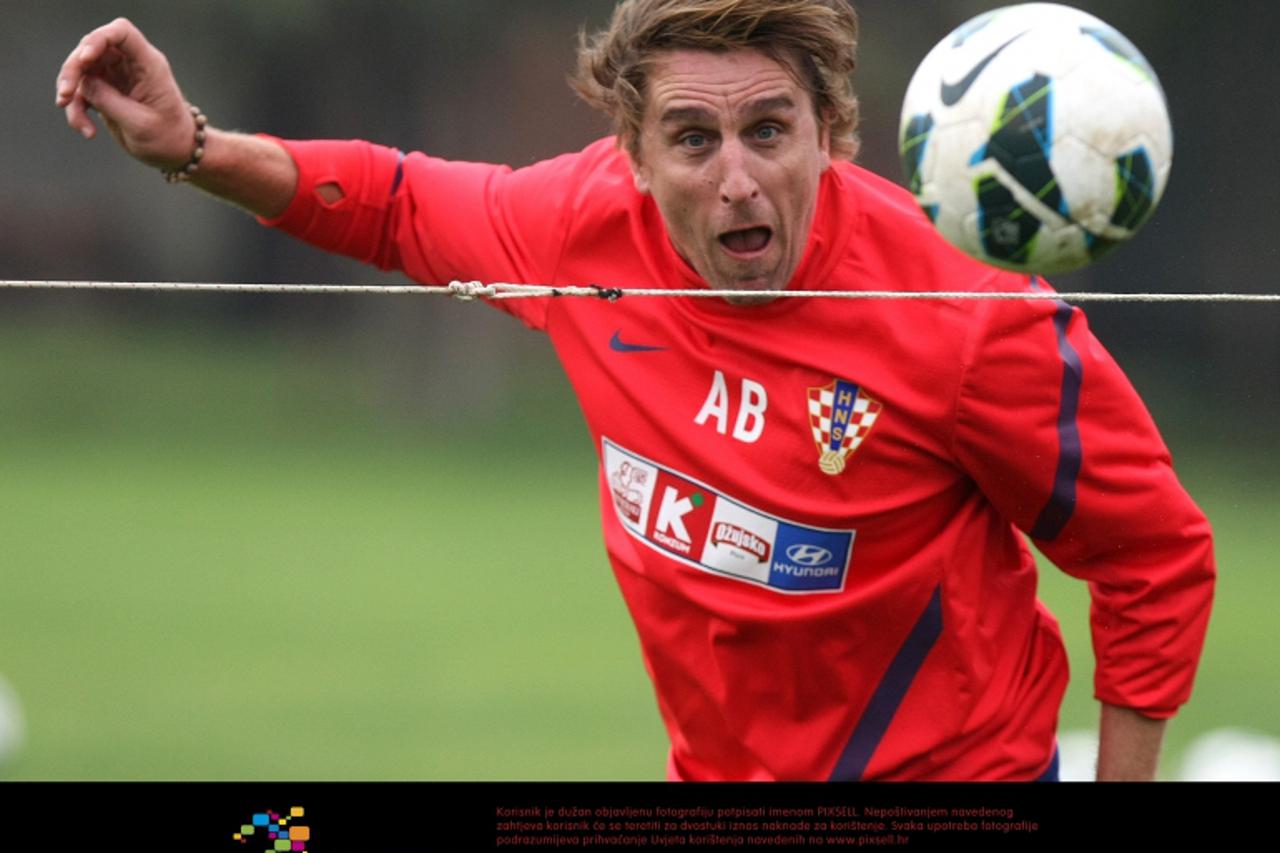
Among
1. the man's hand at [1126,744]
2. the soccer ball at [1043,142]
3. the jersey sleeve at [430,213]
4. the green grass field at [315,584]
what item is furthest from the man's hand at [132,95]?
the green grass field at [315,584]

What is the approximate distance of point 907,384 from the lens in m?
3.43

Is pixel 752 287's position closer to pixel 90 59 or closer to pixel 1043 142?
pixel 1043 142

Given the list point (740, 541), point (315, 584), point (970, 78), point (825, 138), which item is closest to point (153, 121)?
point (825, 138)

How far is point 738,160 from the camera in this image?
133 inches

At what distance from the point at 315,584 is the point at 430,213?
8.34 metres

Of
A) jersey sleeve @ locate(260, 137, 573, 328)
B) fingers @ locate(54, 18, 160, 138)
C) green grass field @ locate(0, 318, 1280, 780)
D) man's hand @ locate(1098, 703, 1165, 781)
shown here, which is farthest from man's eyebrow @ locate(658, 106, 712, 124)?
green grass field @ locate(0, 318, 1280, 780)

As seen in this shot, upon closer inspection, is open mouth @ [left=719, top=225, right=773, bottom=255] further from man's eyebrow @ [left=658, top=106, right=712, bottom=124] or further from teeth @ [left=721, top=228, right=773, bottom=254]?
man's eyebrow @ [left=658, top=106, right=712, bottom=124]

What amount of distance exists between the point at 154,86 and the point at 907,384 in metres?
1.65

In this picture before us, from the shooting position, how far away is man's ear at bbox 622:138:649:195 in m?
3.66

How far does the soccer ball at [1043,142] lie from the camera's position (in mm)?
2934

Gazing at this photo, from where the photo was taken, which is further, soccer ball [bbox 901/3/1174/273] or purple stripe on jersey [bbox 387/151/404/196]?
purple stripe on jersey [bbox 387/151/404/196]

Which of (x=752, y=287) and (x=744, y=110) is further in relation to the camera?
(x=752, y=287)
